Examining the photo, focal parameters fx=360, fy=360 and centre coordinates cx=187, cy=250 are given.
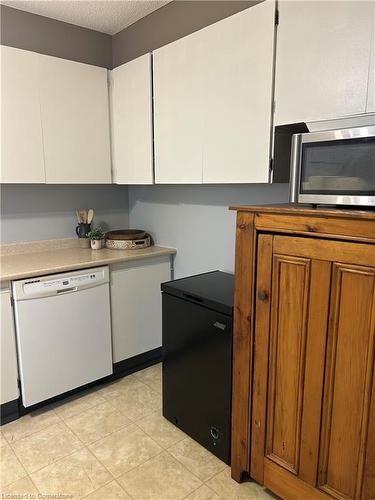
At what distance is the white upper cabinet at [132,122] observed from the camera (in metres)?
2.45

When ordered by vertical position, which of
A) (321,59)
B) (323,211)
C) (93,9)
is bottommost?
(323,211)

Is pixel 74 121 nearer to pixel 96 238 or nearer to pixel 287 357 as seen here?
pixel 96 238

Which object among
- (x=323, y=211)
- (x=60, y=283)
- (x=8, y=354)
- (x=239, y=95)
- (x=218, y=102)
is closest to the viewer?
(x=323, y=211)

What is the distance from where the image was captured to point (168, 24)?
2412 millimetres

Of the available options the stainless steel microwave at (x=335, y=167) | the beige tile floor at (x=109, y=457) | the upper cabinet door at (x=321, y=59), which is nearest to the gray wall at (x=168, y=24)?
the upper cabinet door at (x=321, y=59)

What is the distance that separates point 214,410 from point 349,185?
1309mm

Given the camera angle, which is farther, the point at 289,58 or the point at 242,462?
the point at 242,462

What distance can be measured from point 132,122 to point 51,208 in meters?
0.91

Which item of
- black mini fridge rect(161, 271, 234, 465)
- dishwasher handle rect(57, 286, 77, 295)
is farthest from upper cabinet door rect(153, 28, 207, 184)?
dishwasher handle rect(57, 286, 77, 295)

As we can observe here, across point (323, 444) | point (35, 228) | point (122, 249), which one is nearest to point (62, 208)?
point (35, 228)

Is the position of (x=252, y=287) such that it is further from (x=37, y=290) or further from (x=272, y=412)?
(x=37, y=290)

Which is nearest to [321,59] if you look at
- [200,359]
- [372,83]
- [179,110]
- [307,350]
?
[372,83]

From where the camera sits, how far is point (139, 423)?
87.4 inches

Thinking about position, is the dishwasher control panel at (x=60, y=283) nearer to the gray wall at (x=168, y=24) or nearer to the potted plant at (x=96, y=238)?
the potted plant at (x=96, y=238)
